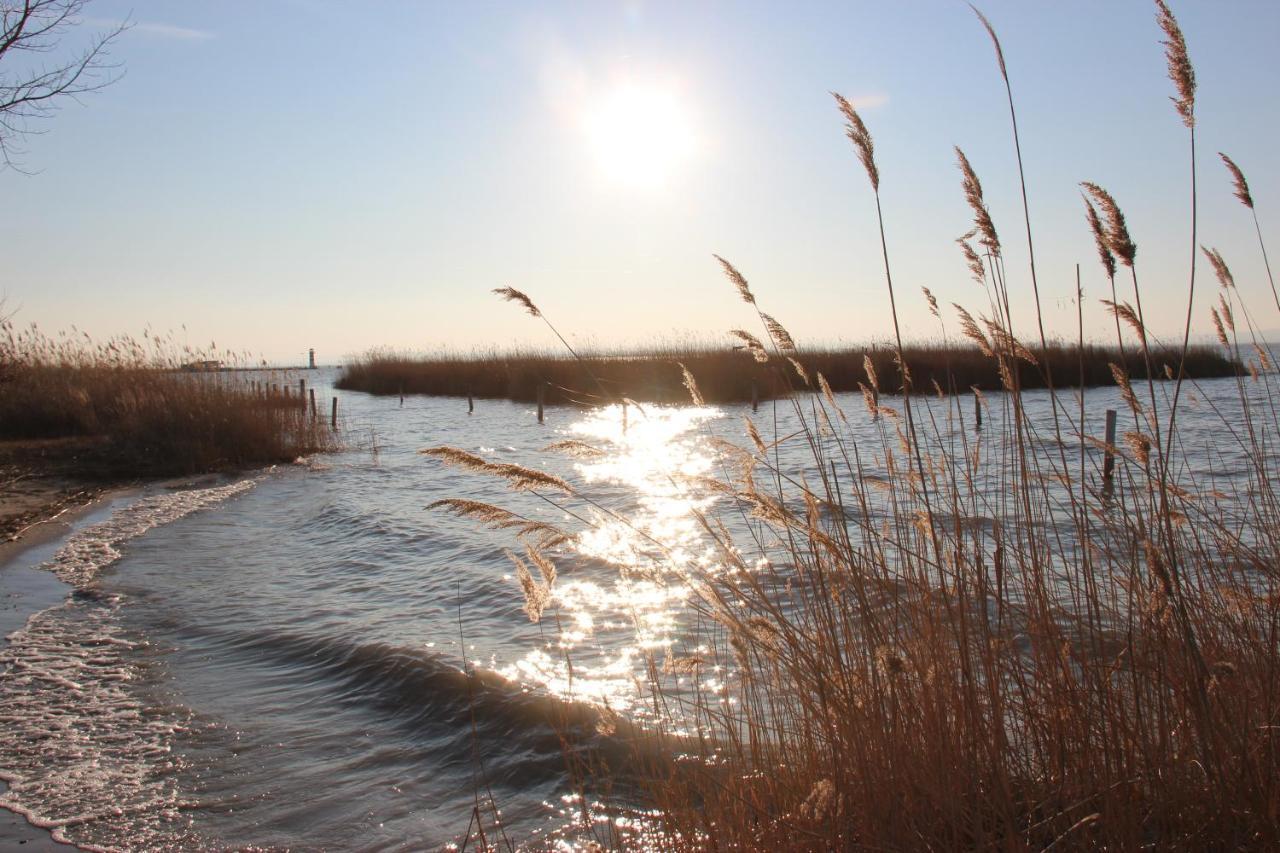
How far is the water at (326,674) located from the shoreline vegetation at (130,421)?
4.23 meters

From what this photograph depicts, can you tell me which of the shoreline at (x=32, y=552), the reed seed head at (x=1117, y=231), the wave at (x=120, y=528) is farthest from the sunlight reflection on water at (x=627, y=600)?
the wave at (x=120, y=528)

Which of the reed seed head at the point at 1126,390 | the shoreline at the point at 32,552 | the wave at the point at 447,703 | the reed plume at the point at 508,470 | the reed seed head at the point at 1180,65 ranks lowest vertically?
the wave at the point at 447,703

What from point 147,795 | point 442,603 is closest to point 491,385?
point 442,603

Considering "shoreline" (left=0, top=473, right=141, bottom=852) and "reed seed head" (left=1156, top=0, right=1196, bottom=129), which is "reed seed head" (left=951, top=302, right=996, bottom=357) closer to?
"reed seed head" (left=1156, top=0, right=1196, bottom=129)

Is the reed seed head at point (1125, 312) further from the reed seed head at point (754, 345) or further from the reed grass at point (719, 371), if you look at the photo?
the reed grass at point (719, 371)

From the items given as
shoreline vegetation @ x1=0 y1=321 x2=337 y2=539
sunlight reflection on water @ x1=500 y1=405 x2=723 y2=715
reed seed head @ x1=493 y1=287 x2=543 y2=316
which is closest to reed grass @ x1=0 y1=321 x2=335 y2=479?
shoreline vegetation @ x1=0 y1=321 x2=337 y2=539

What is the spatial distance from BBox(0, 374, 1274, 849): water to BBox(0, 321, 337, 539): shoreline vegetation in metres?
4.23

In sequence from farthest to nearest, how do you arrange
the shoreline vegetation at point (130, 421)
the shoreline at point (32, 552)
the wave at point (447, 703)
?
the shoreline vegetation at point (130, 421)
the wave at point (447, 703)
the shoreline at point (32, 552)

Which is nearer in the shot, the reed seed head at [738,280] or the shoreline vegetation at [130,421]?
the reed seed head at [738,280]

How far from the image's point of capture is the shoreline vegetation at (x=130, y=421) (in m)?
15.5

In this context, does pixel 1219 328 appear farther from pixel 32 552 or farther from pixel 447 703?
pixel 32 552

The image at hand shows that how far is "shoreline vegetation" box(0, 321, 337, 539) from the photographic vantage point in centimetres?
1548

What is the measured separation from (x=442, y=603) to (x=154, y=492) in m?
9.00

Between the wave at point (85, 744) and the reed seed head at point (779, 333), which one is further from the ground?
the reed seed head at point (779, 333)
